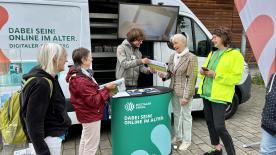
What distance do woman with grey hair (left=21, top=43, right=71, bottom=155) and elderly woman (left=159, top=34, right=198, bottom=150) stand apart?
2.14m

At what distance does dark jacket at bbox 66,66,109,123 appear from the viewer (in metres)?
3.09

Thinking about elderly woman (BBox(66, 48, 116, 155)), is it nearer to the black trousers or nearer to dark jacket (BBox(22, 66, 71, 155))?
dark jacket (BBox(22, 66, 71, 155))

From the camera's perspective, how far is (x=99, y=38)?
5.24 m

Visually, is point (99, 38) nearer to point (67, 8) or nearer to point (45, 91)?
point (67, 8)

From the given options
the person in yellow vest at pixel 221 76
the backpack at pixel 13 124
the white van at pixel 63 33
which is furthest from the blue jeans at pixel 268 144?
the white van at pixel 63 33

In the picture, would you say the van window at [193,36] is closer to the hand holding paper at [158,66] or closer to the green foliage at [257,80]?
the hand holding paper at [158,66]

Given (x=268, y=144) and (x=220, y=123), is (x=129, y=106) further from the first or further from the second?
(x=268, y=144)

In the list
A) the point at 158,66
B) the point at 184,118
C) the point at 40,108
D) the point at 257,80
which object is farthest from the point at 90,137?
the point at 257,80

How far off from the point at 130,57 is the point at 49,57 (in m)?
2.05

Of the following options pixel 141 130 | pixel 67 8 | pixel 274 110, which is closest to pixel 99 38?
pixel 67 8

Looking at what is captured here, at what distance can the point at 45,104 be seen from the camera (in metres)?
2.10

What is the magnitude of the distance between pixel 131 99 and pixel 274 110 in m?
1.55

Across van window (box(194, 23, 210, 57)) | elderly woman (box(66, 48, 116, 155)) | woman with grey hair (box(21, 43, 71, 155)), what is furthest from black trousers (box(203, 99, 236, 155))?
woman with grey hair (box(21, 43, 71, 155))

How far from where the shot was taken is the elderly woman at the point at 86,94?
3.10m
